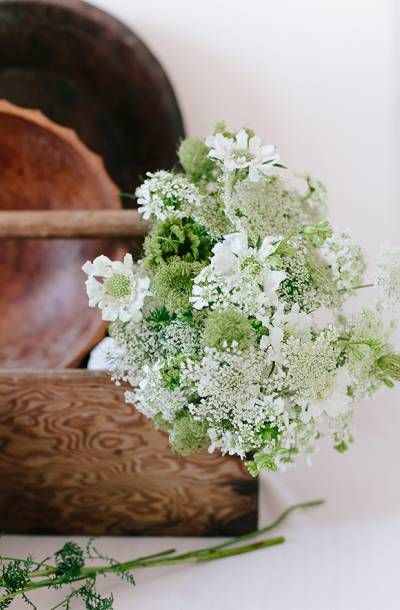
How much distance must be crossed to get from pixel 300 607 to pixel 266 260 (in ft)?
1.29

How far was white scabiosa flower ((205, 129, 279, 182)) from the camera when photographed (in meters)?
0.72

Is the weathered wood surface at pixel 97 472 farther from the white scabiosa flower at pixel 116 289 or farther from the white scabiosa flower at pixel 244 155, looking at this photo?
the white scabiosa flower at pixel 244 155

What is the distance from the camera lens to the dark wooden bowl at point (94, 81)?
122 centimetres

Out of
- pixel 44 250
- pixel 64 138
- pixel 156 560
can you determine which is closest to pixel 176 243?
pixel 156 560

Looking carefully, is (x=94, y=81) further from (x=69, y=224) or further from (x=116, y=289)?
(x=116, y=289)

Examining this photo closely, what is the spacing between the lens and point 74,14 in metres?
1.21

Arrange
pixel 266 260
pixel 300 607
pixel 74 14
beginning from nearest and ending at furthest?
pixel 266 260
pixel 300 607
pixel 74 14

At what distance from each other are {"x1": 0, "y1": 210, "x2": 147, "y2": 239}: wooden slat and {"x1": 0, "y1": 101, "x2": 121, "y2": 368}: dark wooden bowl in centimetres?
21

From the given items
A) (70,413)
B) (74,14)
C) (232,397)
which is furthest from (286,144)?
(232,397)

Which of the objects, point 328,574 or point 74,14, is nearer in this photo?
point 328,574

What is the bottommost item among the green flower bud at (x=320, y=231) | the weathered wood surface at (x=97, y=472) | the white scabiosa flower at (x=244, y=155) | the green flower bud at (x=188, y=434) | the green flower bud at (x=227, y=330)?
the weathered wood surface at (x=97, y=472)

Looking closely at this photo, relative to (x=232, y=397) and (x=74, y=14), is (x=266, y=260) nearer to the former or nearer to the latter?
(x=232, y=397)

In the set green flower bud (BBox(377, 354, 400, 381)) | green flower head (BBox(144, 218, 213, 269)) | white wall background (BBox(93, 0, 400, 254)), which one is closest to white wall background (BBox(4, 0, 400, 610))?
white wall background (BBox(93, 0, 400, 254))

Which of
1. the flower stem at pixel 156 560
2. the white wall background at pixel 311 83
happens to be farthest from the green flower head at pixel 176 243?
the white wall background at pixel 311 83
